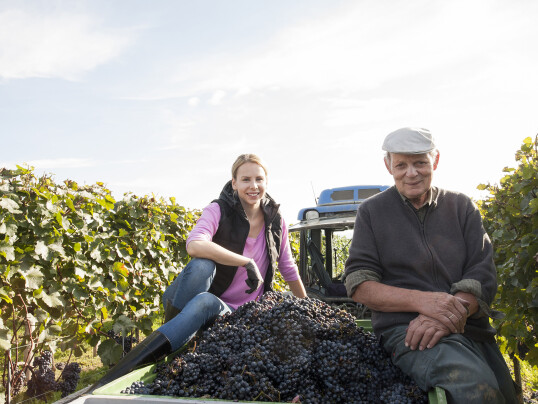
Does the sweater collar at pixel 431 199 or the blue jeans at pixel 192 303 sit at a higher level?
the sweater collar at pixel 431 199

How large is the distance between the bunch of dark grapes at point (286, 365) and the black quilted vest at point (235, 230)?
0.62 metres

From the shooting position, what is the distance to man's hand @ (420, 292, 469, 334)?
78.3 inches

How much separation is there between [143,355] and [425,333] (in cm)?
118

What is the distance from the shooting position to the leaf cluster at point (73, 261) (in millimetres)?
3867

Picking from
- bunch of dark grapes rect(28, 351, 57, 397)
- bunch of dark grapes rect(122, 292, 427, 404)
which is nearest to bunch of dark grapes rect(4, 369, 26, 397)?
bunch of dark grapes rect(28, 351, 57, 397)

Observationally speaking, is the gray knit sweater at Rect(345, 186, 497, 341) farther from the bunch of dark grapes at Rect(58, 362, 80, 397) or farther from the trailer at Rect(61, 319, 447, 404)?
the bunch of dark grapes at Rect(58, 362, 80, 397)

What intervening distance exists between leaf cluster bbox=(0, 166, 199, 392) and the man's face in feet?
9.50

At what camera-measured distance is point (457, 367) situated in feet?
5.85

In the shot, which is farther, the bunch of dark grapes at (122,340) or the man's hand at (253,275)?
the bunch of dark grapes at (122,340)

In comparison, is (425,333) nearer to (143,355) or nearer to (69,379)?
(143,355)

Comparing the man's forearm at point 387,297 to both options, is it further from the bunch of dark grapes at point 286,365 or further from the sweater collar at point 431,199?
the sweater collar at point 431,199

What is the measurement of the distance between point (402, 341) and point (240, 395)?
0.73 metres

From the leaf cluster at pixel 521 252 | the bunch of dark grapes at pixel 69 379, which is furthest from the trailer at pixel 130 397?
the bunch of dark grapes at pixel 69 379

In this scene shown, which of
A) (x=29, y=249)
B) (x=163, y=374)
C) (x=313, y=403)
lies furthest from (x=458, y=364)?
(x=29, y=249)
